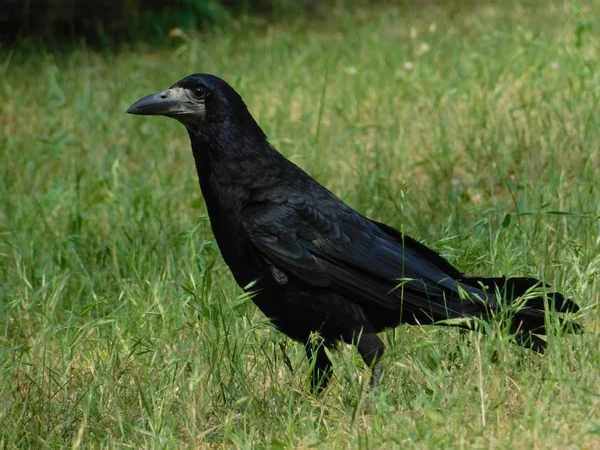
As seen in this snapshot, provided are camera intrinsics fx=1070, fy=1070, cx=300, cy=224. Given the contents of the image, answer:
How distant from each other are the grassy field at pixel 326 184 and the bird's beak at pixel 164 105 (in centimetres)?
60

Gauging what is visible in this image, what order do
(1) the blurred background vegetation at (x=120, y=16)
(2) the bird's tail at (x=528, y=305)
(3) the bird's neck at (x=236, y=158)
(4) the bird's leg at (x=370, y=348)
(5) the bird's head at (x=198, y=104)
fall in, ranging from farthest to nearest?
(1) the blurred background vegetation at (x=120, y=16), (5) the bird's head at (x=198, y=104), (3) the bird's neck at (x=236, y=158), (4) the bird's leg at (x=370, y=348), (2) the bird's tail at (x=528, y=305)

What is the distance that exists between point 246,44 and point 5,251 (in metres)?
3.88

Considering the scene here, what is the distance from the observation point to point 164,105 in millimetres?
4406

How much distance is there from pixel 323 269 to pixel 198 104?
2.97 feet

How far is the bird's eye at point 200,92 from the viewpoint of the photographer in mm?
4378

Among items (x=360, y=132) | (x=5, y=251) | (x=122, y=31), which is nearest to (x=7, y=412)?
(x=5, y=251)

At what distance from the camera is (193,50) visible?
8.30 meters

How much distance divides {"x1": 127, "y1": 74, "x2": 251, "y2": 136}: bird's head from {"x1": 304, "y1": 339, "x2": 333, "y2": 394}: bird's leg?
987 mm

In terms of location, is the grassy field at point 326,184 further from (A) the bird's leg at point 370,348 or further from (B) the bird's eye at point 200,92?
(B) the bird's eye at point 200,92

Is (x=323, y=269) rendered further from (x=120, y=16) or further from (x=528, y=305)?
(x=120, y=16)

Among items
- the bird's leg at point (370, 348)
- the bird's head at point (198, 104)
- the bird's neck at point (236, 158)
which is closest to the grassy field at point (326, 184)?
the bird's leg at point (370, 348)

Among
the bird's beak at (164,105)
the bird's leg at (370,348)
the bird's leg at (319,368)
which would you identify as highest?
the bird's beak at (164,105)

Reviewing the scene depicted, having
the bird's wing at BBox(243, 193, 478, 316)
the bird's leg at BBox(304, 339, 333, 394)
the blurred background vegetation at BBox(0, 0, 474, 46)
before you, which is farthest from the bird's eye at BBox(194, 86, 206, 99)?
the blurred background vegetation at BBox(0, 0, 474, 46)

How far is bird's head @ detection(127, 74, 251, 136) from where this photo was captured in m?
4.34
